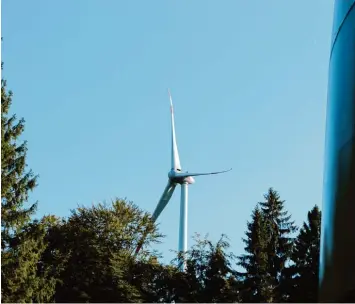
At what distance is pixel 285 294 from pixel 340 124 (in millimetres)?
30017

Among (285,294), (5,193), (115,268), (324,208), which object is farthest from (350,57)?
(115,268)

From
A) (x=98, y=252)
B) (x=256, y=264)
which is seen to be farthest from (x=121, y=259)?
(x=256, y=264)

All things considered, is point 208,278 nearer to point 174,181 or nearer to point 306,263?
point 306,263

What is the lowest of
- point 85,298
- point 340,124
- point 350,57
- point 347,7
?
point 85,298

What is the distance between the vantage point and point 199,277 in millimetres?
40844

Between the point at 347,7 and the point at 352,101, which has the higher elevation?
the point at 347,7

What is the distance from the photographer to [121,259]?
144 ft

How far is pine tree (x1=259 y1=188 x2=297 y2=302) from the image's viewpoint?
42312mm

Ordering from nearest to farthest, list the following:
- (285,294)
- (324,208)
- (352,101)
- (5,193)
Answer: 1. (352,101)
2. (324,208)
3. (5,193)
4. (285,294)

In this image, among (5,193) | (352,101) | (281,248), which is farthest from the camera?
(281,248)

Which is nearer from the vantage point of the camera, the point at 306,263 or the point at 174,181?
the point at 306,263

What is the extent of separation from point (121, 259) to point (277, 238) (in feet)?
37.8

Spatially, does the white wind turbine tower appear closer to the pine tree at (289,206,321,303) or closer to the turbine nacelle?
the turbine nacelle

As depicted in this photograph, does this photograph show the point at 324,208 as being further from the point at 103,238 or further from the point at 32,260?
the point at 103,238
